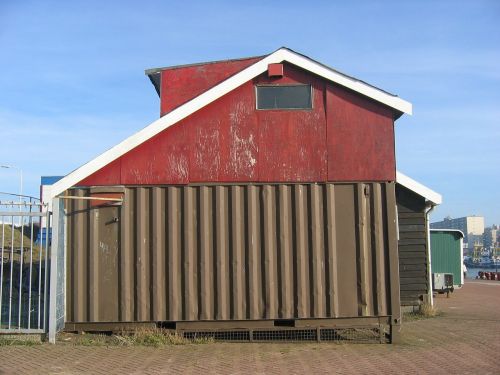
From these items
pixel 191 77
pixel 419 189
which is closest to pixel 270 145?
pixel 191 77

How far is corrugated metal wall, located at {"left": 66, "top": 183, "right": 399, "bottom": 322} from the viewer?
32.5 feet

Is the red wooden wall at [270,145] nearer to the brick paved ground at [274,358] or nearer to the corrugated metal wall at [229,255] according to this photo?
the corrugated metal wall at [229,255]

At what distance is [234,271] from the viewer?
9930mm

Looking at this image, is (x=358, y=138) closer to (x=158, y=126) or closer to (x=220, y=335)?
(x=158, y=126)

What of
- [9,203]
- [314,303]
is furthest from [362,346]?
[9,203]

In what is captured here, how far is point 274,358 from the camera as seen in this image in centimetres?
873

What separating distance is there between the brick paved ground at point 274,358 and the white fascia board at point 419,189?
14.4 feet

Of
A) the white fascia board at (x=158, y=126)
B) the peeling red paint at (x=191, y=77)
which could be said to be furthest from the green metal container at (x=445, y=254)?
the white fascia board at (x=158, y=126)

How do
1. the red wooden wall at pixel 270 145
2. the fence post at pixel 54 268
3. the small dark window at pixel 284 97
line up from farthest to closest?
the small dark window at pixel 284 97, the red wooden wall at pixel 270 145, the fence post at pixel 54 268

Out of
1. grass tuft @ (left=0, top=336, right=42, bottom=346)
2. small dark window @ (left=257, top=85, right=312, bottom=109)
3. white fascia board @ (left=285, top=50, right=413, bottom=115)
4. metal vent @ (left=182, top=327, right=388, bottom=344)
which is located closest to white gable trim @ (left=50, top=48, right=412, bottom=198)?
white fascia board @ (left=285, top=50, right=413, bottom=115)

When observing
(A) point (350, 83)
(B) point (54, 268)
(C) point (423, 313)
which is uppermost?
(A) point (350, 83)

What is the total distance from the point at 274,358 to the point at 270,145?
388 cm

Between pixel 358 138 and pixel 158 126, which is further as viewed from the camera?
pixel 358 138

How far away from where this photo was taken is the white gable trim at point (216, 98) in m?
9.91
